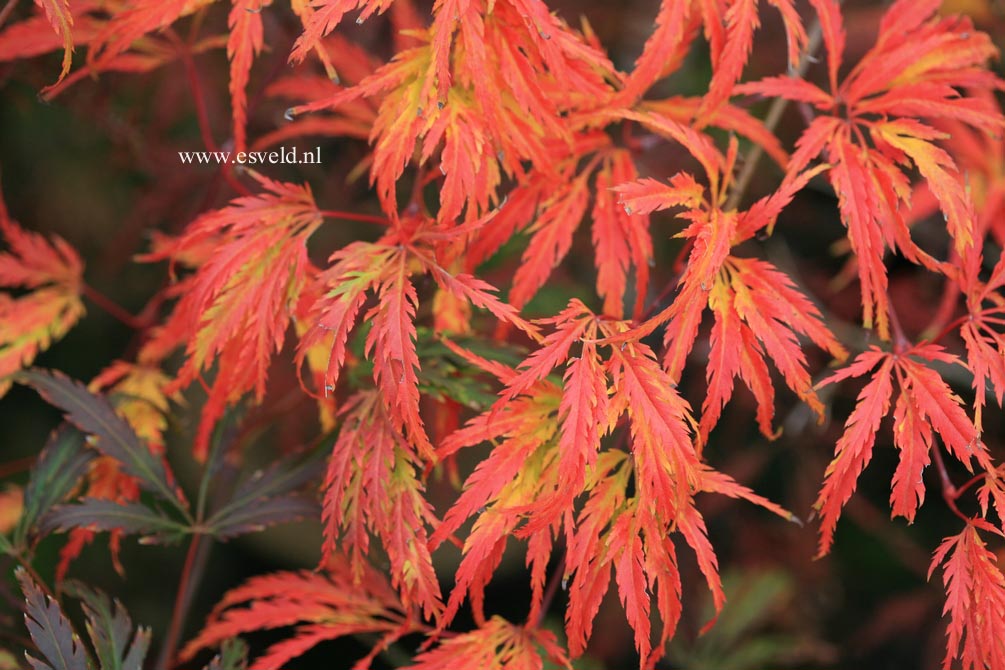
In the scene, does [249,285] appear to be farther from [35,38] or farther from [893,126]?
[893,126]

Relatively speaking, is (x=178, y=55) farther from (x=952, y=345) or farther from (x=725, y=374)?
(x=952, y=345)

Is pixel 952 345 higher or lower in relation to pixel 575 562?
lower

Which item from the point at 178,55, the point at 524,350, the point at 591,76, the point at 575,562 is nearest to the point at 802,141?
the point at 591,76

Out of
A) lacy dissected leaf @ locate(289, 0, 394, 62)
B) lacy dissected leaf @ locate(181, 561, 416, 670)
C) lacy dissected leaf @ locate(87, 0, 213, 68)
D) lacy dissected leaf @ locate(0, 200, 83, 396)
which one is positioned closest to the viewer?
lacy dissected leaf @ locate(289, 0, 394, 62)

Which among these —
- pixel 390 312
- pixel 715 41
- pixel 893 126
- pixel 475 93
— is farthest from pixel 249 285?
pixel 893 126

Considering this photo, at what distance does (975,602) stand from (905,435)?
142mm

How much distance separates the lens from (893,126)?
74 cm

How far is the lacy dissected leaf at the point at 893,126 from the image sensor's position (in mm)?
697

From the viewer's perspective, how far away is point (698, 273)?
0.63 meters

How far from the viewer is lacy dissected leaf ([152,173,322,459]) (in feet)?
2.38

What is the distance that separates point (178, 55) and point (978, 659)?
1.04m

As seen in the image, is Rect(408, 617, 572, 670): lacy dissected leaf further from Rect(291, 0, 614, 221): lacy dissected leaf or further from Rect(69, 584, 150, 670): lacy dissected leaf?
Rect(291, 0, 614, 221): lacy dissected leaf

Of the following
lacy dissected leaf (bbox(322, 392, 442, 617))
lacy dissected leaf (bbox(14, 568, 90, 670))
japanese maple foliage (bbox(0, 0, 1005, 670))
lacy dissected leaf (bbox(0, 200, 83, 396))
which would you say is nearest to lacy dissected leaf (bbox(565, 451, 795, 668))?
japanese maple foliage (bbox(0, 0, 1005, 670))

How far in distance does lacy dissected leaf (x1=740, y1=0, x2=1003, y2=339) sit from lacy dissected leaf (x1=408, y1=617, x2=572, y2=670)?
407 millimetres
